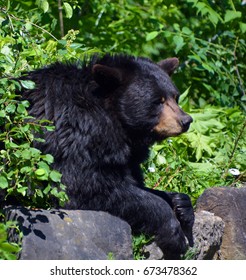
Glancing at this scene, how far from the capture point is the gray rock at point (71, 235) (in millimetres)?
5621

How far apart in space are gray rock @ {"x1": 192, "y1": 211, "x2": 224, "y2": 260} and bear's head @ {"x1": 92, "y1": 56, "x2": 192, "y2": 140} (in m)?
0.87

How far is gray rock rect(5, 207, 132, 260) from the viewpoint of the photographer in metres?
5.62

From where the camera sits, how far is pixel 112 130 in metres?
6.69

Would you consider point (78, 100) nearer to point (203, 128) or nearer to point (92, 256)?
point (92, 256)

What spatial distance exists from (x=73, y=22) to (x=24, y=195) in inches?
218

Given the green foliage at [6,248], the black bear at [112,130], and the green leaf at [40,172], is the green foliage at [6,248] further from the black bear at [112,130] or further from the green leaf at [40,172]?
the black bear at [112,130]

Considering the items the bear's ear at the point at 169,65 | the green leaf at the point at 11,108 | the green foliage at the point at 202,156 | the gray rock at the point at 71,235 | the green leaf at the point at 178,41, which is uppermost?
the green leaf at the point at 11,108

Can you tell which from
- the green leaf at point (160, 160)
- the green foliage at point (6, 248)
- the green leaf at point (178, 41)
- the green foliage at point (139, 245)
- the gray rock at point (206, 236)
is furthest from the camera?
the green leaf at point (178, 41)

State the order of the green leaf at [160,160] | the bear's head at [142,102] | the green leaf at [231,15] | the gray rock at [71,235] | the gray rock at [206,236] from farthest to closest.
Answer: the green leaf at [231,15], the green leaf at [160,160], the gray rock at [206,236], the bear's head at [142,102], the gray rock at [71,235]

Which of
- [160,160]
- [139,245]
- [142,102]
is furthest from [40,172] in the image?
[160,160]

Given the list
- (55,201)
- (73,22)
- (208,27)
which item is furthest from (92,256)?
(208,27)

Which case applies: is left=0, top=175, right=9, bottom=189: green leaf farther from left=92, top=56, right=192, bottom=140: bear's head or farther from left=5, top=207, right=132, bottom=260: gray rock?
left=92, top=56, right=192, bottom=140: bear's head

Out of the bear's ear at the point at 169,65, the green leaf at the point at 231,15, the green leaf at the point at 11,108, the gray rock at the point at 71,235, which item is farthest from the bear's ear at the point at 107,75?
the green leaf at the point at 231,15

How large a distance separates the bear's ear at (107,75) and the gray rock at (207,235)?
1.45m
